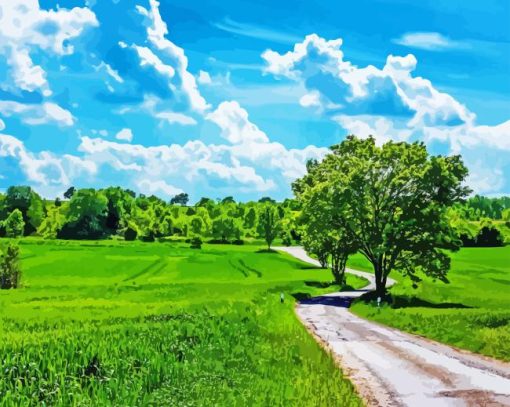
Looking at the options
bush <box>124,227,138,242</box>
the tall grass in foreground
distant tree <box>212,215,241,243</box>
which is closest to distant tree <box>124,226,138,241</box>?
bush <box>124,227,138,242</box>

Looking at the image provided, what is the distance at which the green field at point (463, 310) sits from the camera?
26067mm

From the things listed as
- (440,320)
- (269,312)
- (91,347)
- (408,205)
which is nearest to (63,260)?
(408,205)

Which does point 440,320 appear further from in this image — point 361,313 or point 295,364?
point 295,364

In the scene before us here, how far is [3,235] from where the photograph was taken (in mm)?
188250

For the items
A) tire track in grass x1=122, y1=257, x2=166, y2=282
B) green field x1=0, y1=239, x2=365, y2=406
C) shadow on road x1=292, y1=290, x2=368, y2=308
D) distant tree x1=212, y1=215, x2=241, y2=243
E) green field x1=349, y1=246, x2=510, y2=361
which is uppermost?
distant tree x1=212, y1=215, x2=241, y2=243

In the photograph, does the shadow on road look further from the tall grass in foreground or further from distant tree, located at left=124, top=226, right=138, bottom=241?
distant tree, located at left=124, top=226, right=138, bottom=241

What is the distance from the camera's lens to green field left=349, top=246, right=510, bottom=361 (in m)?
26.1

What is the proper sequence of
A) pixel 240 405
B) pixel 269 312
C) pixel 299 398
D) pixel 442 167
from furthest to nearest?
pixel 442 167, pixel 269 312, pixel 299 398, pixel 240 405

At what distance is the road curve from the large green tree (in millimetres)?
23279

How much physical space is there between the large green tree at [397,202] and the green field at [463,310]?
A: 416cm

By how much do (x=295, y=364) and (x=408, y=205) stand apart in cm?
3779

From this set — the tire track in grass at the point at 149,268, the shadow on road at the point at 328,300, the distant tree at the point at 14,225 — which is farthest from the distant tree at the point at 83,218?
the shadow on road at the point at 328,300

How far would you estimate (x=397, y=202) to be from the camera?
2172 inches

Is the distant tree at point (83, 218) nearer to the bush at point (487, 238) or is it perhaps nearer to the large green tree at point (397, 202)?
the bush at point (487, 238)
